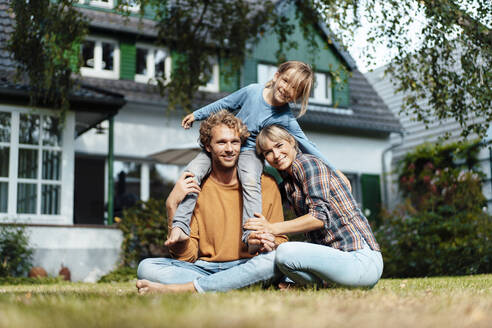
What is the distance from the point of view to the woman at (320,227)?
3.49 metres

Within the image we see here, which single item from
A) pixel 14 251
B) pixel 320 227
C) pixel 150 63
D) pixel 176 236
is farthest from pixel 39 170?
pixel 320 227

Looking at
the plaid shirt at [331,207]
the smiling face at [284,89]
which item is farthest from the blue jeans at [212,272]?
the smiling face at [284,89]

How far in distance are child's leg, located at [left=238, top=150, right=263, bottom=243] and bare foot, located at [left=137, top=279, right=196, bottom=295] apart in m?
0.43

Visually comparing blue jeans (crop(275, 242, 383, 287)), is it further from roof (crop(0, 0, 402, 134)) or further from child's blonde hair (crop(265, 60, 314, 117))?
roof (crop(0, 0, 402, 134))

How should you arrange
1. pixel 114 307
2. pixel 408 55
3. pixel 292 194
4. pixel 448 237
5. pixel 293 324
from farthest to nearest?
pixel 448 237, pixel 408 55, pixel 292 194, pixel 114 307, pixel 293 324

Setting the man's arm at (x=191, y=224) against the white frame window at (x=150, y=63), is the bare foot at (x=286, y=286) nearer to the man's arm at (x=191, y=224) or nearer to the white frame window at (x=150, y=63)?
the man's arm at (x=191, y=224)

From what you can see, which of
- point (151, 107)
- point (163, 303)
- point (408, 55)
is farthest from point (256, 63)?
point (163, 303)

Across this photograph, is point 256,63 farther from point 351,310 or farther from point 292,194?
point 351,310

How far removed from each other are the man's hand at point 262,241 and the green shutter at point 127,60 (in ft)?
32.6

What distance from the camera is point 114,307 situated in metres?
2.39

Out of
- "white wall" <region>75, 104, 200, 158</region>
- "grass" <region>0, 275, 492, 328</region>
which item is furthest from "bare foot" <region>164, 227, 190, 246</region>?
"white wall" <region>75, 104, 200, 158</region>

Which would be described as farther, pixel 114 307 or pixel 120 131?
pixel 120 131

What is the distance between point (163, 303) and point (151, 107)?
34.6ft

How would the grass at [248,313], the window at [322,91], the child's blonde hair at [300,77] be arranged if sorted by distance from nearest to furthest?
the grass at [248,313]
the child's blonde hair at [300,77]
the window at [322,91]
